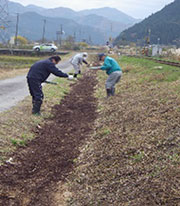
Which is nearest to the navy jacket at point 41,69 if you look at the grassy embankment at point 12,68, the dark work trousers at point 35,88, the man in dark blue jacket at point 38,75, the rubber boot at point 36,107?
the man in dark blue jacket at point 38,75

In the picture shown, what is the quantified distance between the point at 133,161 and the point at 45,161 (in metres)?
1.89

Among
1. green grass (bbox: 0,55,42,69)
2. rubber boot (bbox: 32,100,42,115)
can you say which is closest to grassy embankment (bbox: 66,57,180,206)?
rubber boot (bbox: 32,100,42,115)

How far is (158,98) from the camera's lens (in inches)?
400

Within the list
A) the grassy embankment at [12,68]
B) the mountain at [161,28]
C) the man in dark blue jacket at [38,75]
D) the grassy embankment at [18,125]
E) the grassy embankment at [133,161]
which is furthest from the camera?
the mountain at [161,28]

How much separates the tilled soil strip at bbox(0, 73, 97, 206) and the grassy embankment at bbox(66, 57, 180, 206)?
0.31 m

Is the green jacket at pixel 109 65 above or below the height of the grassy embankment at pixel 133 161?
above

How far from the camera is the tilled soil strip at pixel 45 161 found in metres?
5.14

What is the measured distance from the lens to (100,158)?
631cm

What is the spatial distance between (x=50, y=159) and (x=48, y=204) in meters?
1.96

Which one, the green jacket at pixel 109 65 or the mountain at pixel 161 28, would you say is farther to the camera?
the mountain at pixel 161 28

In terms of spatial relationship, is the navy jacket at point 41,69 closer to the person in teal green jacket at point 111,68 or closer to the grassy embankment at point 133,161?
the grassy embankment at point 133,161

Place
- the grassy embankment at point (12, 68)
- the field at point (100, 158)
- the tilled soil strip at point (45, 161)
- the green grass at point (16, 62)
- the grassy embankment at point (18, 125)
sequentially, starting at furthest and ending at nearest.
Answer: the green grass at point (16, 62), the grassy embankment at point (12, 68), the grassy embankment at point (18, 125), the tilled soil strip at point (45, 161), the field at point (100, 158)

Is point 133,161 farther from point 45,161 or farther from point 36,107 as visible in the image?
point 36,107

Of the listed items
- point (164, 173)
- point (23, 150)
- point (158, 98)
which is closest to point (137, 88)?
point (158, 98)
